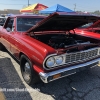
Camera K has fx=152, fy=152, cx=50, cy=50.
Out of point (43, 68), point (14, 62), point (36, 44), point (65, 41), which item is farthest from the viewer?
point (14, 62)

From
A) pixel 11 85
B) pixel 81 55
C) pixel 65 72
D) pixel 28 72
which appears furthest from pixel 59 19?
pixel 11 85

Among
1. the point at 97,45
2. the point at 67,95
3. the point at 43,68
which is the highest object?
the point at 97,45

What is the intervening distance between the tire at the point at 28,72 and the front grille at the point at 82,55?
728mm

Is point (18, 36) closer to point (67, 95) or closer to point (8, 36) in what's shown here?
point (8, 36)

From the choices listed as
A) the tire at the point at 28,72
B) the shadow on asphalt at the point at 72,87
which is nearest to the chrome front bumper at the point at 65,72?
the tire at the point at 28,72

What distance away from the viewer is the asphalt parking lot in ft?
9.91

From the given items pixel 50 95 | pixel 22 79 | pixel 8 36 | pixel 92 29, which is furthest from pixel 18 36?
pixel 92 29

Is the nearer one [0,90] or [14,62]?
[0,90]

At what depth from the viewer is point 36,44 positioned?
2969 mm

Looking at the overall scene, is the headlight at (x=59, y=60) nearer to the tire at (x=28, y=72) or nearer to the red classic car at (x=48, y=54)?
the red classic car at (x=48, y=54)

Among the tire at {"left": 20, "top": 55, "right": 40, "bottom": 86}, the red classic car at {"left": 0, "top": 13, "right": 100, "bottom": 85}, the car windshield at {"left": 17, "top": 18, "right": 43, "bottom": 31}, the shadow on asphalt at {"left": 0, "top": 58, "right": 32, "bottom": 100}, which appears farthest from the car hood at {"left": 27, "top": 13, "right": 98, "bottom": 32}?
the shadow on asphalt at {"left": 0, "top": 58, "right": 32, "bottom": 100}

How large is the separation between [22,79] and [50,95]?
0.89 meters

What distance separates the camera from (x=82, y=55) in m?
3.15

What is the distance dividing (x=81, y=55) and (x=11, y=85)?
1.65m
